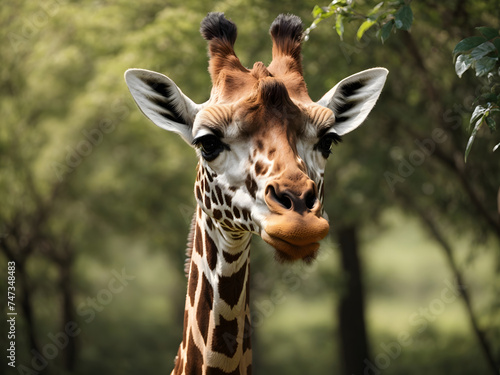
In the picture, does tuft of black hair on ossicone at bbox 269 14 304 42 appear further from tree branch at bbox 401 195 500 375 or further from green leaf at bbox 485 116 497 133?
tree branch at bbox 401 195 500 375

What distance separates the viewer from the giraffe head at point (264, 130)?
407 centimetres

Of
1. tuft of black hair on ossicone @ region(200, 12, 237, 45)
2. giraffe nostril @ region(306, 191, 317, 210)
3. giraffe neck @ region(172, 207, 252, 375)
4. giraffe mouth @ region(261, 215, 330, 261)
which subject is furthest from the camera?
tuft of black hair on ossicone @ region(200, 12, 237, 45)

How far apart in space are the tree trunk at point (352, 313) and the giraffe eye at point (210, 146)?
15.2 meters

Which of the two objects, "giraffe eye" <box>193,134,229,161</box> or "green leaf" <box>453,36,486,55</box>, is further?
"green leaf" <box>453,36,486,55</box>

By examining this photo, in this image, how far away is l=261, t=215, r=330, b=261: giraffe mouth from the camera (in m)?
3.92

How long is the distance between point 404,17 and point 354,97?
2.60 feet

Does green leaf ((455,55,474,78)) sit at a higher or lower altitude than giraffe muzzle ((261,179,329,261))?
higher

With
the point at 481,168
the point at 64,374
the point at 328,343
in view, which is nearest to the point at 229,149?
the point at 481,168

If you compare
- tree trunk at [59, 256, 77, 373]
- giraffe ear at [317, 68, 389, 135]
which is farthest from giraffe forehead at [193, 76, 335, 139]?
tree trunk at [59, 256, 77, 373]

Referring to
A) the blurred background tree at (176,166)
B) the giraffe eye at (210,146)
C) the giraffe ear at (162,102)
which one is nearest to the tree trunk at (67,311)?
the blurred background tree at (176,166)

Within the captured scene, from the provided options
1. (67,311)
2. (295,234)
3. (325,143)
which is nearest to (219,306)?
(295,234)

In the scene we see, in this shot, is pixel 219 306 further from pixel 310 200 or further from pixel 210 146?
pixel 310 200

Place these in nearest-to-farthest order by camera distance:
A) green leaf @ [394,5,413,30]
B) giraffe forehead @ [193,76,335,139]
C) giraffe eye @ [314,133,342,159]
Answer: giraffe forehead @ [193,76,335,139] → giraffe eye @ [314,133,342,159] → green leaf @ [394,5,413,30]

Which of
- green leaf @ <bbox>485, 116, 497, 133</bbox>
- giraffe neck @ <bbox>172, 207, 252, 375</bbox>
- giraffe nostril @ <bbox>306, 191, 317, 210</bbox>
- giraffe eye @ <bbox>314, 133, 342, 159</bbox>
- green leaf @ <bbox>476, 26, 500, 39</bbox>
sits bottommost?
giraffe neck @ <bbox>172, 207, 252, 375</bbox>
